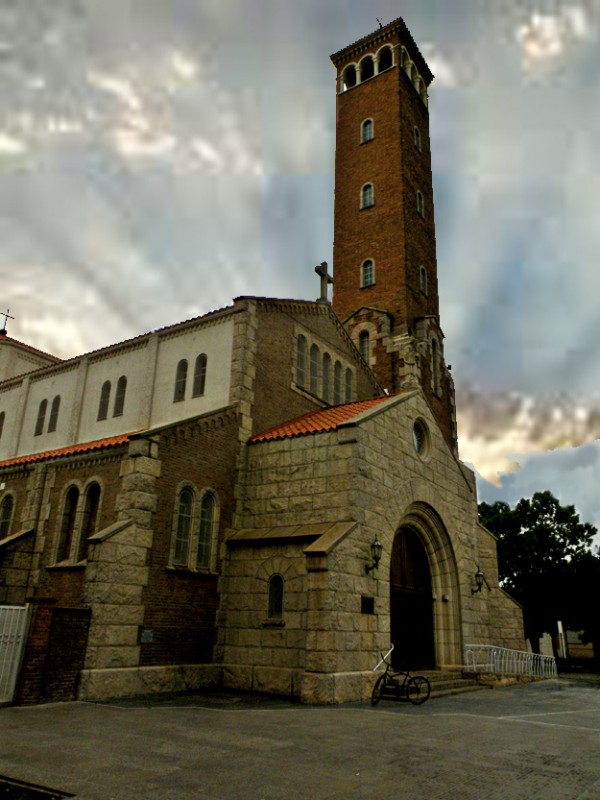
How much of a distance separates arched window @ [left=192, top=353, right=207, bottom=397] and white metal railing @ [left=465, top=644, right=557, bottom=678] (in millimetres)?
12339

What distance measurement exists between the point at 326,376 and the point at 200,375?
568 centimetres

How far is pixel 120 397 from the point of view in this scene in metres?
23.6

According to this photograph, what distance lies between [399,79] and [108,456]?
33.0m

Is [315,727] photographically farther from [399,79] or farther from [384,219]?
[399,79]

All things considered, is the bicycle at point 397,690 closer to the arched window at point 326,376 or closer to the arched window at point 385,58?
the arched window at point 326,376

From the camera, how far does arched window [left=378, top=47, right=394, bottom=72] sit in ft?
136

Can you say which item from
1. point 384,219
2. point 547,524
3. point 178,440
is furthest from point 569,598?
point 178,440

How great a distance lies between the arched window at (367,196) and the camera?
3753cm

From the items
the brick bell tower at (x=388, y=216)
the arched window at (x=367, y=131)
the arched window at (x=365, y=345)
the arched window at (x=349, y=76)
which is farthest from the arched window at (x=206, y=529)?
the arched window at (x=349, y=76)

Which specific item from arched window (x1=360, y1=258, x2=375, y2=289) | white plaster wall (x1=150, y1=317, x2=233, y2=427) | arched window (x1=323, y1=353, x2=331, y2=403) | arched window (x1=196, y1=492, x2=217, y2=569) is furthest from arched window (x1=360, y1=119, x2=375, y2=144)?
arched window (x1=196, y1=492, x2=217, y2=569)

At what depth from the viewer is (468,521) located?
2359 cm

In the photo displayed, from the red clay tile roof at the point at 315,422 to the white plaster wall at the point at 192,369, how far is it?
1900 millimetres

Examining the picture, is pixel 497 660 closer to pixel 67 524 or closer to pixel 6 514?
pixel 67 524

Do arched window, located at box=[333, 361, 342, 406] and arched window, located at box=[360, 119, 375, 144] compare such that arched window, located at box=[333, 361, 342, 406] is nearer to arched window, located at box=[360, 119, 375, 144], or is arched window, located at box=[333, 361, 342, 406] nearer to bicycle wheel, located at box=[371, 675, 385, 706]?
bicycle wheel, located at box=[371, 675, 385, 706]
